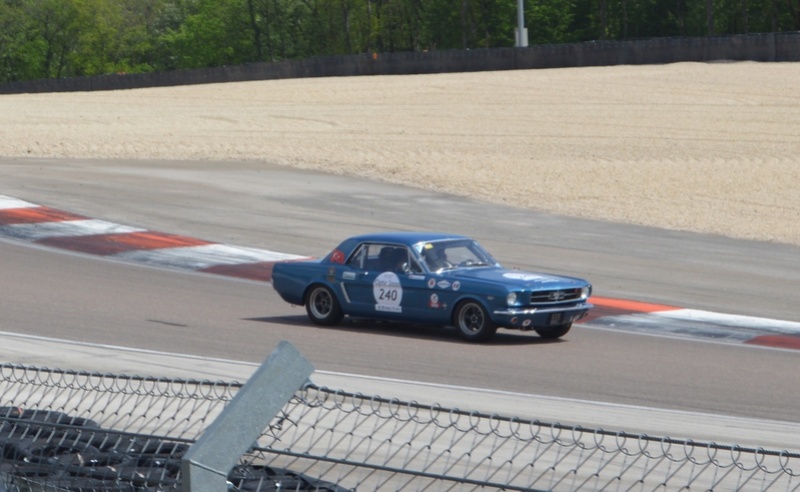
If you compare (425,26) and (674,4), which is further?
(425,26)

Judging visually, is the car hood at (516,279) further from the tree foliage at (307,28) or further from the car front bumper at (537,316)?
the tree foliage at (307,28)

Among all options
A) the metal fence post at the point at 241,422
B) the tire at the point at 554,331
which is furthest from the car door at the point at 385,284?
the metal fence post at the point at 241,422

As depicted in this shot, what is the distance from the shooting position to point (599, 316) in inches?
545

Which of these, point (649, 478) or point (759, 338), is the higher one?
point (649, 478)

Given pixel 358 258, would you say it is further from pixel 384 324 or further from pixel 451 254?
pixel 451 254

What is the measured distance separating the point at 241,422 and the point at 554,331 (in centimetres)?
965

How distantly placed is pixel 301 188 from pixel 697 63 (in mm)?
23020

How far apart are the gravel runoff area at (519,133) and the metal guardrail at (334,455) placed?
46.0 ft

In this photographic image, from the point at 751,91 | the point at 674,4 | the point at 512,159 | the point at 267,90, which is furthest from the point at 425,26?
the point at 512,159

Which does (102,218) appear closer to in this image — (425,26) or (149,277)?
(149,277)

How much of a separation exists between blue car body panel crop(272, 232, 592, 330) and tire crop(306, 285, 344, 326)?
0.21ft

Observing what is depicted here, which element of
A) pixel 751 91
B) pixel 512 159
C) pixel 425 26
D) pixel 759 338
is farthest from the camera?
pixel 425 26

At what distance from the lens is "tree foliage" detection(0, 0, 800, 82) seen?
281 ft

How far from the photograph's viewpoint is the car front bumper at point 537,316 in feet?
37.8
